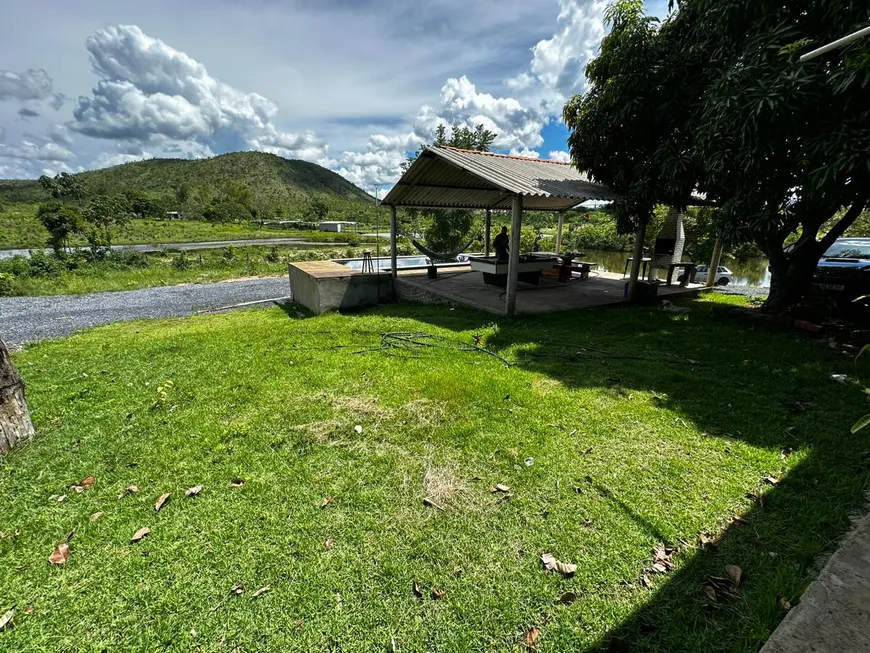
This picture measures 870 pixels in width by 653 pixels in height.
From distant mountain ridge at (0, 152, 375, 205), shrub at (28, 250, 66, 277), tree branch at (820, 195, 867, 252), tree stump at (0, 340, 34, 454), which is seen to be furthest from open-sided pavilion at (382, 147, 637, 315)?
distant mountain ridge at (0, 152, 375, 205)

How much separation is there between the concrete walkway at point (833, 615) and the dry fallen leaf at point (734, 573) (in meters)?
0.29

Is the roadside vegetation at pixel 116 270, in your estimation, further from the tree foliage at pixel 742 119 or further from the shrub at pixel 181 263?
the tree foliage at pixel 742 119

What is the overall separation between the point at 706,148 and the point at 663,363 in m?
2.67

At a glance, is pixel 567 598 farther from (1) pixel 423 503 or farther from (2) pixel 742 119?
(2) pixel 742 119

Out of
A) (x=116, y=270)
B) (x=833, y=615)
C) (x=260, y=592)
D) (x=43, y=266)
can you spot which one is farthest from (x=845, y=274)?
(x=43, y=266)

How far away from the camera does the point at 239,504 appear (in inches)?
93.3

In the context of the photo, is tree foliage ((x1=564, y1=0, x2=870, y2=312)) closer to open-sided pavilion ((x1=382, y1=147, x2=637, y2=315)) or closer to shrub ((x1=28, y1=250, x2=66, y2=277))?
open-sided pavilion ((x1=382, y1=147, x2=637, y2=315))

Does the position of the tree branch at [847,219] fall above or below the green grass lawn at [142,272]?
above

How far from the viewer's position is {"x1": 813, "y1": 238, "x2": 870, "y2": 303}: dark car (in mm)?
5875

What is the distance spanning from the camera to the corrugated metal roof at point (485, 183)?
6.54 metres

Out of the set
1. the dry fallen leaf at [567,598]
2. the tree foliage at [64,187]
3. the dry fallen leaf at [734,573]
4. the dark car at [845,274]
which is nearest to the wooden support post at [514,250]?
the dark car at [845,274]

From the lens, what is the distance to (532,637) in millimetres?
1605

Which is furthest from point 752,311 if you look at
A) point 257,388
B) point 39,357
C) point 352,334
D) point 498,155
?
point 39,357

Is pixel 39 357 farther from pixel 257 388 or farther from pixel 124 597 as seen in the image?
pixel 124 597
